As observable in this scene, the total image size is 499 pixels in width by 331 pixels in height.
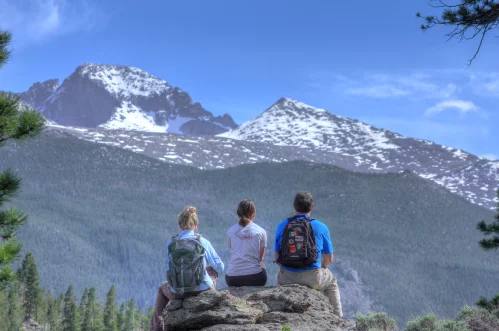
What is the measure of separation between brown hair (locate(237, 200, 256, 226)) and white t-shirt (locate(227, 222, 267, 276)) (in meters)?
0.19

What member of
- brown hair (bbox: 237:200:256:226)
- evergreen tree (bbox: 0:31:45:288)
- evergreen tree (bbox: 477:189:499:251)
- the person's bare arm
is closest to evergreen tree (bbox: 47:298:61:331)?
evergreen tree (bbox: 477:189:499:251)

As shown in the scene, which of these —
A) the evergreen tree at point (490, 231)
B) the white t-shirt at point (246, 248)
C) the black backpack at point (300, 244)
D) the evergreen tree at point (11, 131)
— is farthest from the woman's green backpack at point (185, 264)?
the evergreen tree at point (490, 231)

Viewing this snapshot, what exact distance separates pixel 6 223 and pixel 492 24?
12.4 meters

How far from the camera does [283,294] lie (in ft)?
40.5

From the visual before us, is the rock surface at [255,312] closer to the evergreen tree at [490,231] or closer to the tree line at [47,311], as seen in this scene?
the evergreen tree at [490,231]

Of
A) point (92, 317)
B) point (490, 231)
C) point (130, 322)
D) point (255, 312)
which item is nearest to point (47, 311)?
point (92, 317)

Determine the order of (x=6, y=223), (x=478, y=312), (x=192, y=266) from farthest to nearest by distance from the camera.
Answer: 1. (x=6, y=223)
2. (x=478, y=312)
3. (x=192, y=266)

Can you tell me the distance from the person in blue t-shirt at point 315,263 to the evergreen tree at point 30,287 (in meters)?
79.2

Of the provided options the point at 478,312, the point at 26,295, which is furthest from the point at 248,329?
the point at 26,295

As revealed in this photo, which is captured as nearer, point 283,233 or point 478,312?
point 283,233

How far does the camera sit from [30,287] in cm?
9138

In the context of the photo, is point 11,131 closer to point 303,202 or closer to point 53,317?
point 303,202

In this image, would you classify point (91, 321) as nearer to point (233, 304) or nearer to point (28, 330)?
point (28, 330)

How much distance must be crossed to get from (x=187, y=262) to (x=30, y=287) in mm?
86384
